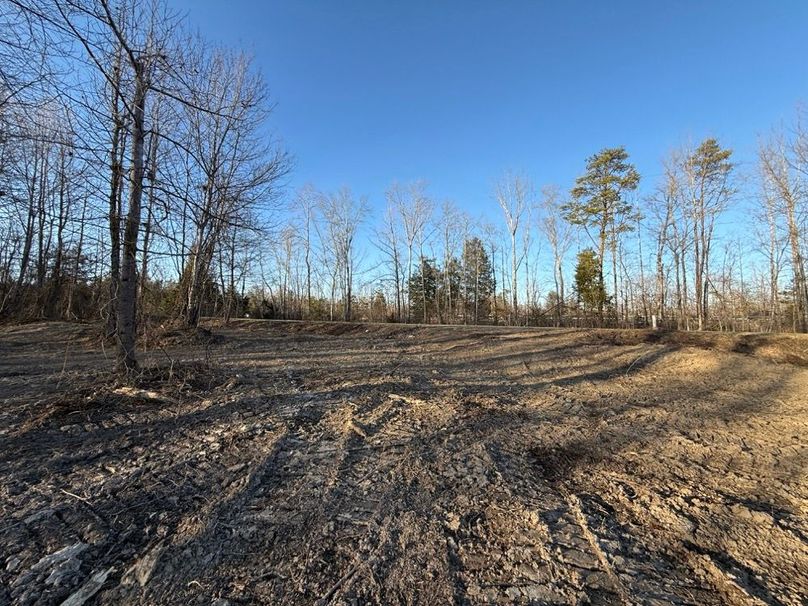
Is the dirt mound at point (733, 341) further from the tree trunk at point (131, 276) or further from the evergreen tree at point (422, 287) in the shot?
the evergreen tree at point (422, 287)

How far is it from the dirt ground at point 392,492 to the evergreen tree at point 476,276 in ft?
92.3

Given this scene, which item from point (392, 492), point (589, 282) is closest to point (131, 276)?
point (392, 492)

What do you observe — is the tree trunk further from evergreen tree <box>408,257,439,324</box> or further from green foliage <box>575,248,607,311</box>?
evergreen tree <box>408,257,439,324</box>

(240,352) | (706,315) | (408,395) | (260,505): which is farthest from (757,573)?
(706,315)

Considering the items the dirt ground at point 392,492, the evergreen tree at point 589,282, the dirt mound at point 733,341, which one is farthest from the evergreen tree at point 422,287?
the dirt ground at point 392,492

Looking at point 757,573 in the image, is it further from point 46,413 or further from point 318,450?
point 46,413

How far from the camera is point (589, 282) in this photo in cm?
2727

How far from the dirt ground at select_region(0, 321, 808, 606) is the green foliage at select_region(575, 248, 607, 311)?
70.5 ft

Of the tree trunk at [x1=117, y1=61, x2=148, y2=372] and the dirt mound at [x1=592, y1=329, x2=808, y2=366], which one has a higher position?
the tree trunk at [x1=117, y1=61, x2=148, y2=372]

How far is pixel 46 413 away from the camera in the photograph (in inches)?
156

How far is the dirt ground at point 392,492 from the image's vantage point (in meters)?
1.83

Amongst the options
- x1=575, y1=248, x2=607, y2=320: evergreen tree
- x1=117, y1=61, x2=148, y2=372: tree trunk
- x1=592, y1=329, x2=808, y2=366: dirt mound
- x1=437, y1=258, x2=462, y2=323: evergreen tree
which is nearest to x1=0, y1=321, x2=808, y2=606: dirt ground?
x1=117, y1=61, x2=148, y2=372: tree trunk

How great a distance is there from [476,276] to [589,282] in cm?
922

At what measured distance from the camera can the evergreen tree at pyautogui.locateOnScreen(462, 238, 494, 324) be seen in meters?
34.2
